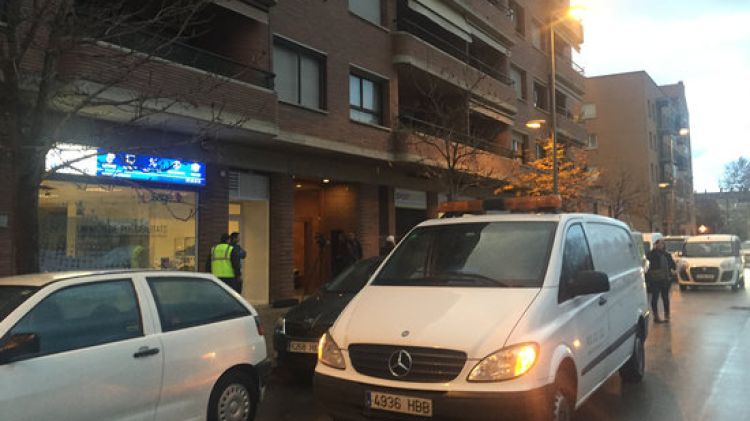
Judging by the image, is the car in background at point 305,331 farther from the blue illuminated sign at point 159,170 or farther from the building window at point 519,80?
the building window at point 519,80

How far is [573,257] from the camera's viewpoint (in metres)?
5.54

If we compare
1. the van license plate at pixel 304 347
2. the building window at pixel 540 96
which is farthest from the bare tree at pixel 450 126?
the van license plate at pixel 304 347

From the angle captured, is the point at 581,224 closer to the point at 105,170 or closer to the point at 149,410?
the point at 149,410

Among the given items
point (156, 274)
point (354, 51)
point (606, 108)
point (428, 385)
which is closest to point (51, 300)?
point (156, 274)

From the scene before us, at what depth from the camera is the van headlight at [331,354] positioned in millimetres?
4684

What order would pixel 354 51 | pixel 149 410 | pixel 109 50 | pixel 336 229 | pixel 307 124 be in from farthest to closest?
pixel 336 229, pixel 354 51, pixel 307 124, pixel 109 50, pixel 149 410

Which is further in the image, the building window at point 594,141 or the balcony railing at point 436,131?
the building window at point 594,141

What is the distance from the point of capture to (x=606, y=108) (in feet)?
188

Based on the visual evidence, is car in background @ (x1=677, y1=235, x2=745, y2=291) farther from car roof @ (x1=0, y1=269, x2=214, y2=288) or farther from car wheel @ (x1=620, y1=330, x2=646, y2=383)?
car roof @ (x1=0, y1=269, x2=214, y2=288)

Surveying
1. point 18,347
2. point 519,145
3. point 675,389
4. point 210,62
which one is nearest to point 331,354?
point 18,347

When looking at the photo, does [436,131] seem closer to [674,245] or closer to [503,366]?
[674,245]

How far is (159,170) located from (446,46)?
1434cm

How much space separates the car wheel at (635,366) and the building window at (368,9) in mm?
13125

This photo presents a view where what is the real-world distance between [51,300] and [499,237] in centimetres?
356
